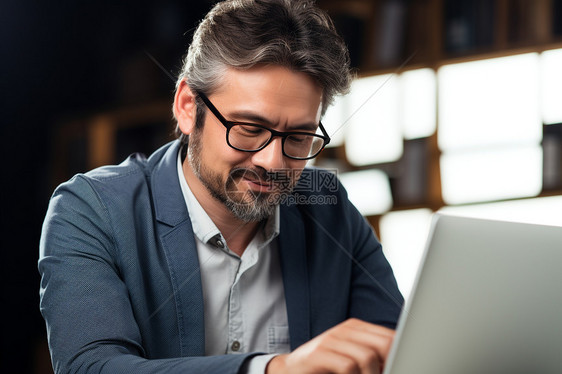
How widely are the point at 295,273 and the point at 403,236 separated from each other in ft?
6.19

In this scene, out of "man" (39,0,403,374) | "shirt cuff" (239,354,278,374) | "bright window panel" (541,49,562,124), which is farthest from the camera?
"bright window panel" (541,49,562,124)

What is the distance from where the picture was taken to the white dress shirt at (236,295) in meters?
1.38

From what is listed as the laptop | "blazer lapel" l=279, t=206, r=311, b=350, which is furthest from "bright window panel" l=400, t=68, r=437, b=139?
the laptop

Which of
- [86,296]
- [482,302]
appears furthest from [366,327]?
[86,296]

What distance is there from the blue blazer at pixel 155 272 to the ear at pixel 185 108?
0.18 ft

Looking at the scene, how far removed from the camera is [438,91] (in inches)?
121

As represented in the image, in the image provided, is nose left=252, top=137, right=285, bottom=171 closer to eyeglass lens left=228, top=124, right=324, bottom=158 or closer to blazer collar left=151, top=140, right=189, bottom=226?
eyeglass lens left=228, top=124, right=324, bottom=158

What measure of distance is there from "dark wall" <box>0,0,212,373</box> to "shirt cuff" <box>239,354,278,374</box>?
285 centimetres

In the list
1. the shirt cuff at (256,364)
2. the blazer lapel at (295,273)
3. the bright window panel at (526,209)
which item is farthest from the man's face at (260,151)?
the bright window panel at (526,209)

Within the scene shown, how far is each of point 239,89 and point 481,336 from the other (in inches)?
30.4

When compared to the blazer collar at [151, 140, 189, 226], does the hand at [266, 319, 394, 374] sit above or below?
below

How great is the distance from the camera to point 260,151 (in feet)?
4.45

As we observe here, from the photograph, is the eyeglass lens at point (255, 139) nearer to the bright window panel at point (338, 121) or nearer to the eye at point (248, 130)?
the eye at point (248, 130)

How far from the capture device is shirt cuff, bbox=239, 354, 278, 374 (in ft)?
2.75
